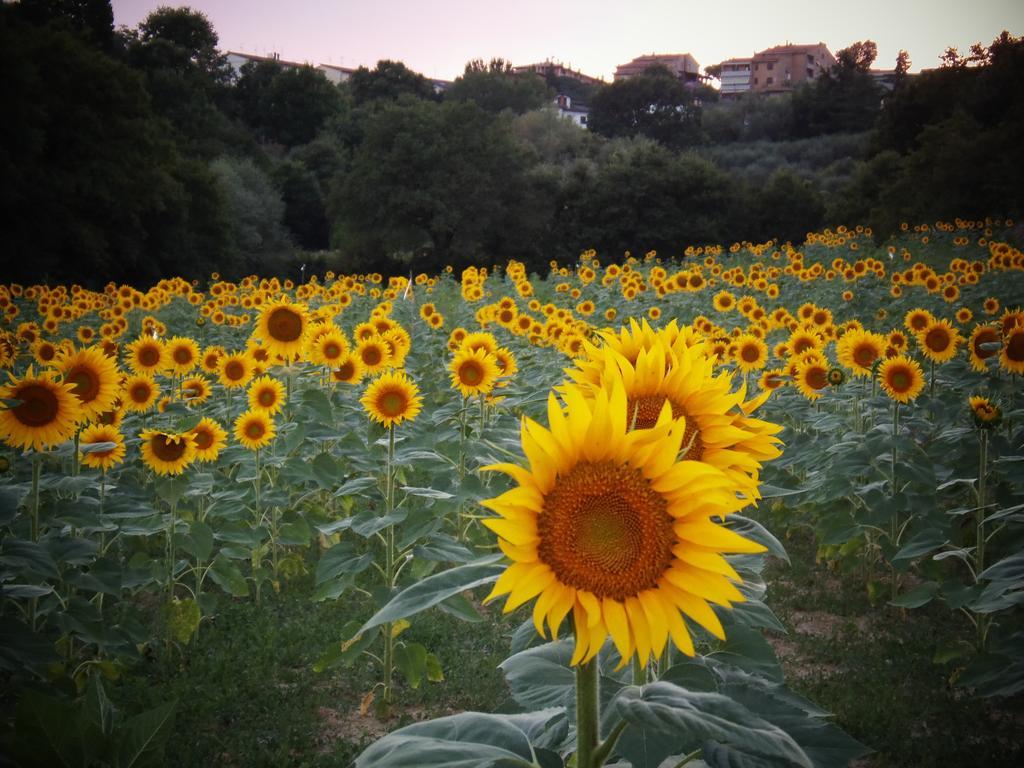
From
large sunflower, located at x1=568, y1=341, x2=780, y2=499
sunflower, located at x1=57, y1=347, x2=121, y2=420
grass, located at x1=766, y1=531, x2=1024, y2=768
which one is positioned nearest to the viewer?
Answer: large sunflower, located at x1=568, y1=341, x2=780, y2=499

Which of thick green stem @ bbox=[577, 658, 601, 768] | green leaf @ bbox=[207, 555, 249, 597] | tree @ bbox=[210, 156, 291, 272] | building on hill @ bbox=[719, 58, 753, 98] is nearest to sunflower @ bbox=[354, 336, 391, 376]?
green leaf @ bbox=[207, 555, 249, 597]

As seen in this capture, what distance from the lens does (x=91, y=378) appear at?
11.8 feet

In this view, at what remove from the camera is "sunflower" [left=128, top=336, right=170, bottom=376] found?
5445mm

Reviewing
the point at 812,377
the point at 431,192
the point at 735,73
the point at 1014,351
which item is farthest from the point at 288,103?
the point at 735,73

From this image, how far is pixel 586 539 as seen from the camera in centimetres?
119

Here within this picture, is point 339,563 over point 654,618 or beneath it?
beneath

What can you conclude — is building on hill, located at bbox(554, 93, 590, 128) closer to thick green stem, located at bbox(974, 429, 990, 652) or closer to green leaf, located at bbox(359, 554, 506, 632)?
thick green stem, located at bbox(974, 429, 990, 652)

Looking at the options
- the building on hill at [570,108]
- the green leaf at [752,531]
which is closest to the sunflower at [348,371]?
the green leaf at [752,531]

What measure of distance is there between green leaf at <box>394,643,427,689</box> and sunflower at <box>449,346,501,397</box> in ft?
5.53

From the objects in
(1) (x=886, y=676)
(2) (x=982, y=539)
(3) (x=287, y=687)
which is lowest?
(3) (x=287, y=687)

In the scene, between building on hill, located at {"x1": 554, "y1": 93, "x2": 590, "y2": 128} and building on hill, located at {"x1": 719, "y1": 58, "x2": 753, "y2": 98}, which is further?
building on hill, located at {"x1": 719, "y1": 58, "x2": 753, "y2": 98}

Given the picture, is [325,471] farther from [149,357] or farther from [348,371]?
Answer: [149,357]

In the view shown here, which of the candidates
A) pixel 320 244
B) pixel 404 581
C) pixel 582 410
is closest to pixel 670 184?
pixel 320 244

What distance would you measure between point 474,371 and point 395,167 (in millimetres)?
28132
